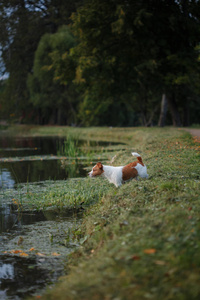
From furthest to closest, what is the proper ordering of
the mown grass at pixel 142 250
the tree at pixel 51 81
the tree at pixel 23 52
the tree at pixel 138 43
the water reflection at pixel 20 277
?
the tree at pixel 23 52 → the tree at pixel 51 81 → the tree at pixel 138 43 → the water reflection at pixel 20 277 → the mown grass at pixel 142 250

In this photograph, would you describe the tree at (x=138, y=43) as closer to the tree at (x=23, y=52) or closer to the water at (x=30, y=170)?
the water at (x=30, y=170)

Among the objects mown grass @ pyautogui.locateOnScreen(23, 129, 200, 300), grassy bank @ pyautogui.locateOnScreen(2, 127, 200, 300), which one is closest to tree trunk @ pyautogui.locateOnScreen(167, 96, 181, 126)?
grassy bank @ pyautogui.locateOnScreen(2, 127, 200, 300)

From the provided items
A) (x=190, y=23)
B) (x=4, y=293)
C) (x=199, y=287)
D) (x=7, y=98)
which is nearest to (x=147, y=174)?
(x=4, y=293)

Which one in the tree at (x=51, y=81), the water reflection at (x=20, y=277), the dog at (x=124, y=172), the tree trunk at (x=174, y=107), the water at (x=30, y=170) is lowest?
the water reflection at (x=20, y=277)

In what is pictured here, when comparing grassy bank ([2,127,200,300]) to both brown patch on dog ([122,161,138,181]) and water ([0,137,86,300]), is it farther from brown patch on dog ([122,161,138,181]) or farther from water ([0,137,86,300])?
brown patch on dog ([122,161,138,181])

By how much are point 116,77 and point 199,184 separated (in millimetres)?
22894

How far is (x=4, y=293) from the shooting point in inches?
177

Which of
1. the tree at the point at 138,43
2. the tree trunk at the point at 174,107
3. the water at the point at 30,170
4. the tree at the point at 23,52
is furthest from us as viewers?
the tree at the point at 23,52

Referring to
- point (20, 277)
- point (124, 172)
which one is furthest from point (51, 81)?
point (20, 277)

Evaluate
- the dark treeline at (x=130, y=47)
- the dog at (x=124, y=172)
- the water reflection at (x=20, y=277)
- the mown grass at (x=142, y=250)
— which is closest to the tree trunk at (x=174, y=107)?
the dark treeline at (x=130, y=47)

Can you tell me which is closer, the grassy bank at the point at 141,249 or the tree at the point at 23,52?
the grassy bank at the point at 141,249

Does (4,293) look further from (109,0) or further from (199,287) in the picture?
(109,0)

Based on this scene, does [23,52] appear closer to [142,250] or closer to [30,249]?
[30,249]

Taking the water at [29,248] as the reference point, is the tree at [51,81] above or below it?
above
